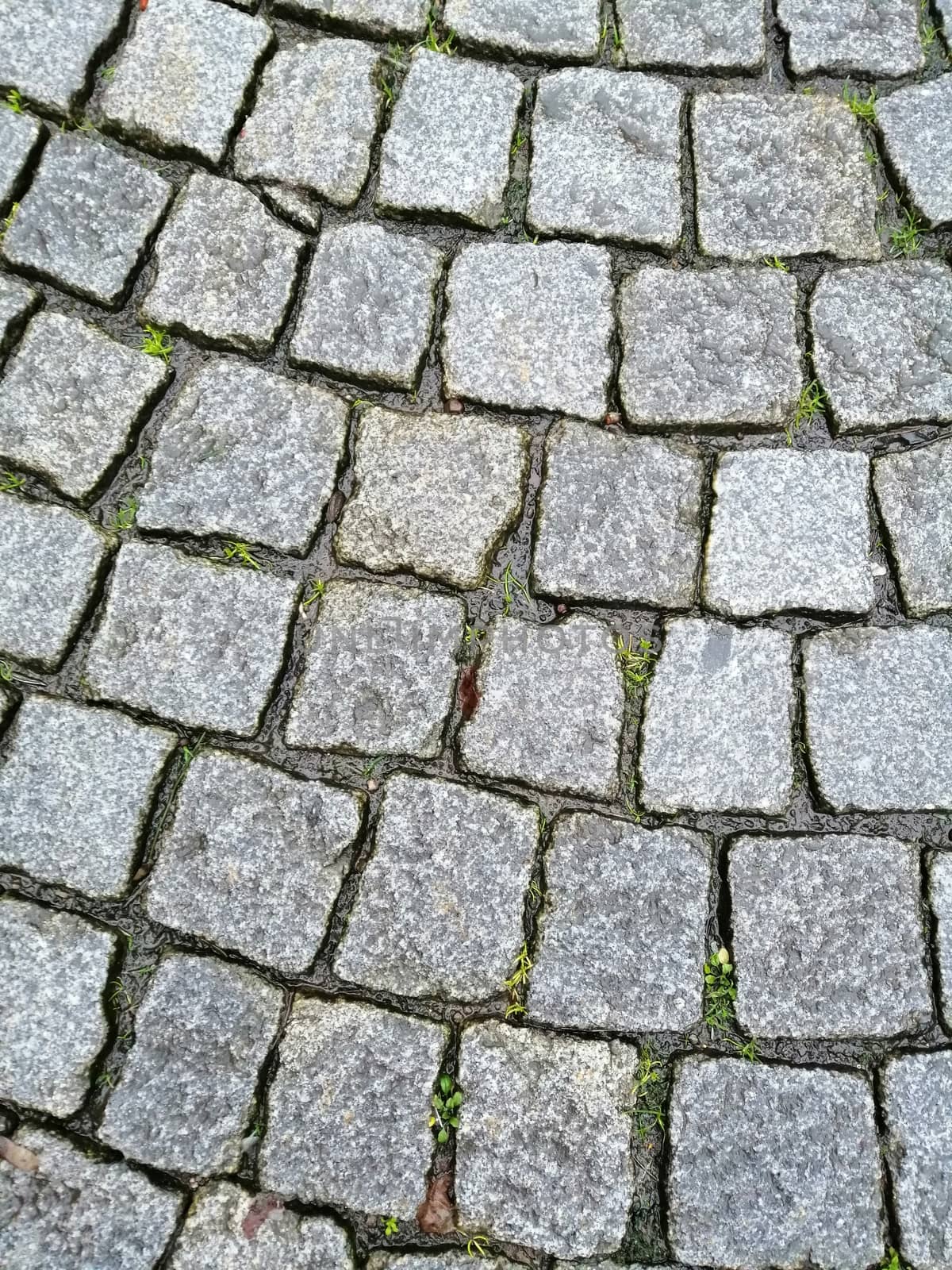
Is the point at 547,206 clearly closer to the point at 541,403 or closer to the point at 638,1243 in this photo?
the point at 541,403

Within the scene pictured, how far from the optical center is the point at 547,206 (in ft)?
7.27

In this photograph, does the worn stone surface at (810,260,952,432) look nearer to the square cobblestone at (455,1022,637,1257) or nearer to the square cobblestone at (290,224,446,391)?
the square cobblestone at (290,224,446,391)

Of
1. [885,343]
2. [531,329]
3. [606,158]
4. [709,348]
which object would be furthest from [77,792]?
[885,343]

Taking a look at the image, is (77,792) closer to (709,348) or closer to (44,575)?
(44,575)

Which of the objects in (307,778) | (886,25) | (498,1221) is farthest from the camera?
(886,25)

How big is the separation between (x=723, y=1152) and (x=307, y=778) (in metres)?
1.10

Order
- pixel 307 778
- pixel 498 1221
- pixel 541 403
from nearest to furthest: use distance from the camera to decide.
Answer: pixel 498 1221
pixel 307 778
pixel 541 403

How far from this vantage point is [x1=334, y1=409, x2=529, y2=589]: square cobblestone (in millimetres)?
2051

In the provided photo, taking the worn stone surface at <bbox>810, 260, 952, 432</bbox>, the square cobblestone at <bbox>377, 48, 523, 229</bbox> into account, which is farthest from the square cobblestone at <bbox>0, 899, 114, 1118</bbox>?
the worn stone surface at <bbox>810, 260, 952, 432</bbox>

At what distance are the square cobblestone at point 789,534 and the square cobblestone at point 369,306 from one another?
29.9 inches

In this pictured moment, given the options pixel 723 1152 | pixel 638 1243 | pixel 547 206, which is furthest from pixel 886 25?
pixel 638 1243

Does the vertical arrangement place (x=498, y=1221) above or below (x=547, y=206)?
below

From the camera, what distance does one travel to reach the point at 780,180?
7.36 feet

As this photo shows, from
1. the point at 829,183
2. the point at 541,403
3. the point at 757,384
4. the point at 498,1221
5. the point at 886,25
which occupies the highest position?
the point at 886,25
